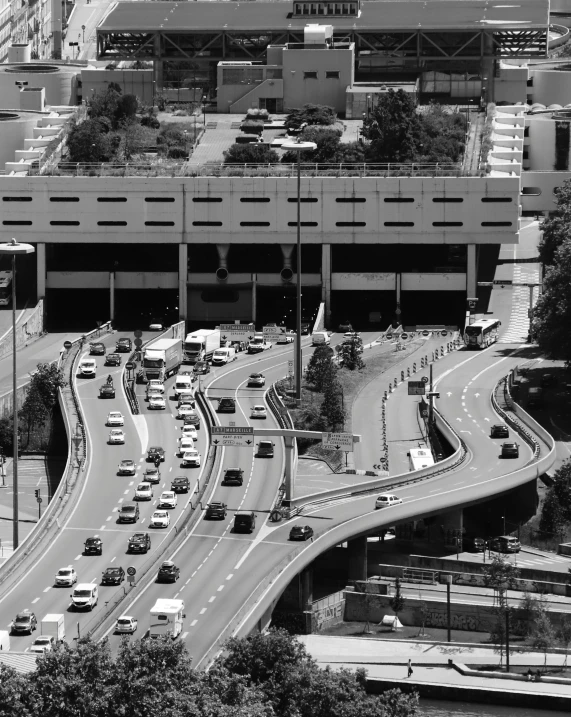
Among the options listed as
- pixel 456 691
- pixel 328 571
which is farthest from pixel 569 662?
Answer: pixel 328 571

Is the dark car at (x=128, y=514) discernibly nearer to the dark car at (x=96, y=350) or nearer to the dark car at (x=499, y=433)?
the dark car at (x=499, y=433)

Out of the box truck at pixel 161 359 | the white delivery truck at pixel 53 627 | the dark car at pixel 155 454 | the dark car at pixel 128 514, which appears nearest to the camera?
the white delivery truck at pixel 53 627

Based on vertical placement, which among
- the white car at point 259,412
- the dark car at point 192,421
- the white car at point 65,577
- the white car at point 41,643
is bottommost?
the white car at point 41,643

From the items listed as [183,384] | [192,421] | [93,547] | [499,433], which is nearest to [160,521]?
[93,547]

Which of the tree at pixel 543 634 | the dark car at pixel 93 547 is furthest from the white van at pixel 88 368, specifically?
the tree at pixel 543 634

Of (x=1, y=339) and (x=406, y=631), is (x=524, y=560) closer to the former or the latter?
(x=406, y=631)

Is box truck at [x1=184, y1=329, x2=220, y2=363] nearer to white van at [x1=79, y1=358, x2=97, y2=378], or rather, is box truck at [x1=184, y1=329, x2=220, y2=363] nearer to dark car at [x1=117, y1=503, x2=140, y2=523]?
white van at [x1=79, y1=358, x2=97, y2=378]

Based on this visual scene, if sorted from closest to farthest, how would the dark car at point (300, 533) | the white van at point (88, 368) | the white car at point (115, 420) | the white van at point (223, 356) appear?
1. the dark car at point (300, 533)
2. the white car at point (115, 420)
3. the white van at point (88, 368)
4. the white van at point (223, 356)
